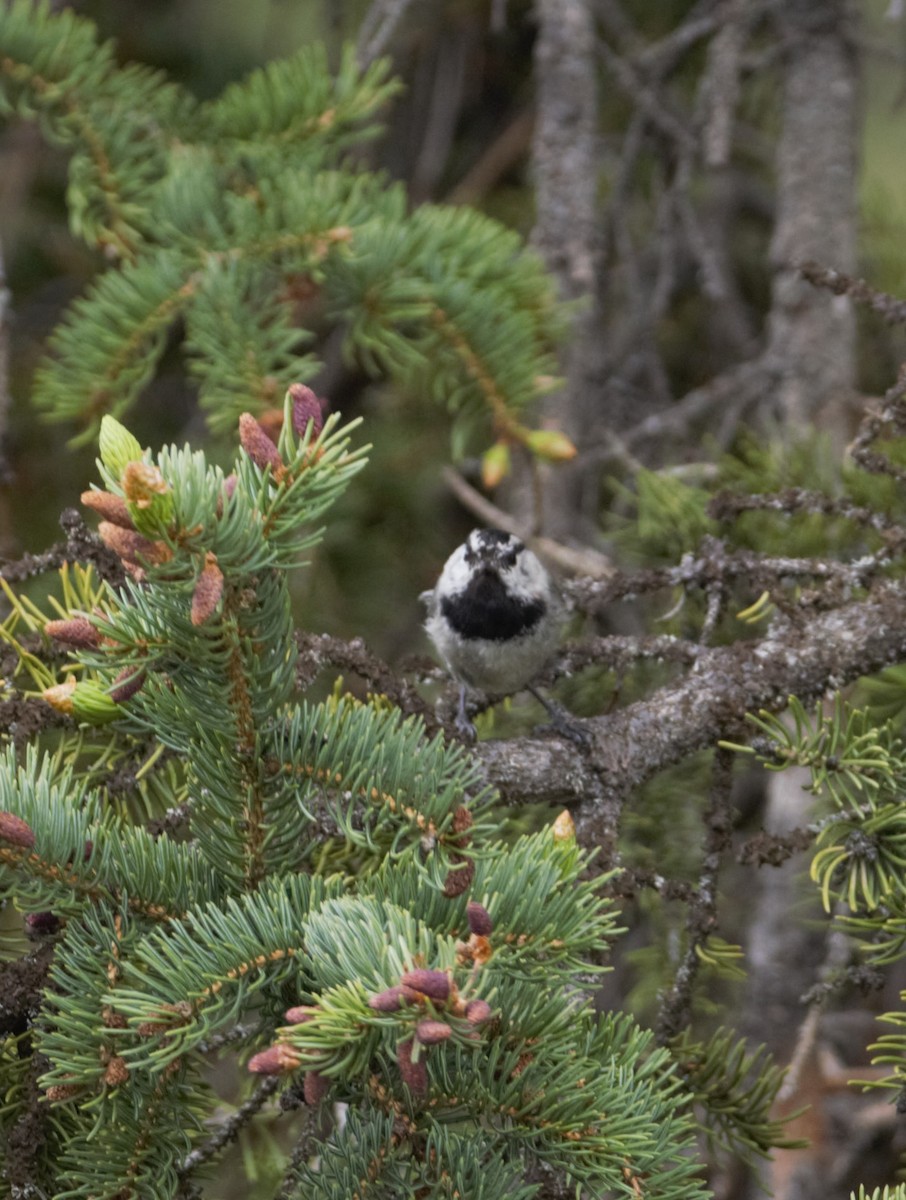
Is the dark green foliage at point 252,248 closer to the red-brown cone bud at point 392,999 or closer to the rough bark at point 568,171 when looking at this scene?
the rough bark at point 568,171

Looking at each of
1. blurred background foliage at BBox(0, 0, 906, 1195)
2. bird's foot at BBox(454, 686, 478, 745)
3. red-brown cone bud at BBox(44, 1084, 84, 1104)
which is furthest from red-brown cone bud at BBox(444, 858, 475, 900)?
blurred background foliage at BBox(0, 0, 906, 1195)

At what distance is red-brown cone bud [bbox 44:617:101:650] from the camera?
1.36 m

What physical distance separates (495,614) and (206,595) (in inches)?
70.9

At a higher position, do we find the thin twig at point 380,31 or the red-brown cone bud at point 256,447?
the thin twig at point 380,31

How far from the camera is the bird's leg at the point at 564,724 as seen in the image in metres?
1.94

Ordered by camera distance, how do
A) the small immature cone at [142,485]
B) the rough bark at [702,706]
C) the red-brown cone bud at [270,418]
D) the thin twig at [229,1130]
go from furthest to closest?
the red-brown cone bud at [270,418] < the rough bark at [702,706] < the thin twig at [229,1130] < the small immature cone at [142,485]

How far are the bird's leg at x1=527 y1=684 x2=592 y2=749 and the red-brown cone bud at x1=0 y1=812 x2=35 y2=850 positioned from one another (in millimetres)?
896

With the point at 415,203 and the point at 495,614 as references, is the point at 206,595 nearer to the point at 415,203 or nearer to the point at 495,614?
the point at 495,614

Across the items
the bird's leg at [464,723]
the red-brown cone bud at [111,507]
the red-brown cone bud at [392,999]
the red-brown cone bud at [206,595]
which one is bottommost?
the bird's leg at [464,723]

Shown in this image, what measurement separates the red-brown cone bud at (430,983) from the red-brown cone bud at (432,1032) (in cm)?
2

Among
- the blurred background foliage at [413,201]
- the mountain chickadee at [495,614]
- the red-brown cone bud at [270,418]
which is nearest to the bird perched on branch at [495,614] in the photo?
the mountain chickadee at [495,614]

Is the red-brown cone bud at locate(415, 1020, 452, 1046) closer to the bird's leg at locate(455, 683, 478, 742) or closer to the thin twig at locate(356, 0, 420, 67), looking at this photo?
the bird's leg at locate(455, 683, 478, 742)

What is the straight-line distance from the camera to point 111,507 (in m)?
1.19

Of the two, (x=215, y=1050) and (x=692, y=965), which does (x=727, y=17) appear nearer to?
(x=692, y=965)
